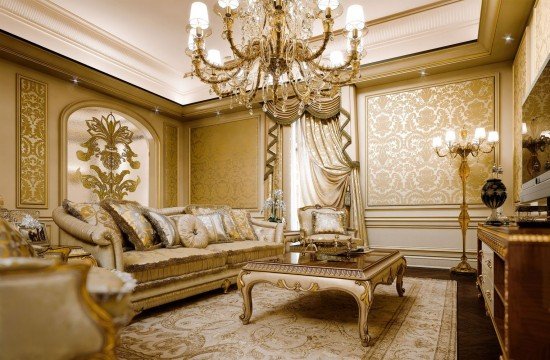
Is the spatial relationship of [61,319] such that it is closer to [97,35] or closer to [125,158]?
[97,35]

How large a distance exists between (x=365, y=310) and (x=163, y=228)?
1.64m

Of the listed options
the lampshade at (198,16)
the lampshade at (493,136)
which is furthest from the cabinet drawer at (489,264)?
the lampshade at (198,16)

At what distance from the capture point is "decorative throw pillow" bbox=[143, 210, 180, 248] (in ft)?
8.59

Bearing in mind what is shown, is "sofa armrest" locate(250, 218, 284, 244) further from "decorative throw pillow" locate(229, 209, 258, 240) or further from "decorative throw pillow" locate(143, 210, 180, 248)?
"decorative throw pillow" locate(143, 210, 180, 248)

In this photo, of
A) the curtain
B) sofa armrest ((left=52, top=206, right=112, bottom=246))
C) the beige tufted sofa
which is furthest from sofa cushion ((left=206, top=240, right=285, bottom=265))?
the curtain

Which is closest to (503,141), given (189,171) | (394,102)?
(394,102)

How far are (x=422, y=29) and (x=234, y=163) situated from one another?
3141 mm

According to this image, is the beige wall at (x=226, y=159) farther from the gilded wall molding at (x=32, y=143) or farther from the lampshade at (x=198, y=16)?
the lampshade at (x=198, y=16)

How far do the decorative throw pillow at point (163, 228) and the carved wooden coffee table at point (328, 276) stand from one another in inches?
34.1

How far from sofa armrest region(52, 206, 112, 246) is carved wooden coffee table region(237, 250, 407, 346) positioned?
0.81 meters

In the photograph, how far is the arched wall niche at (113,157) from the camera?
4.86m

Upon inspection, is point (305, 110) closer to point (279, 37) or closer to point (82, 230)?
point (279, 37)

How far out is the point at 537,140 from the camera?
1820 mm

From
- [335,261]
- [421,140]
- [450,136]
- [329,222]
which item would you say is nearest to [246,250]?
[335,261]
